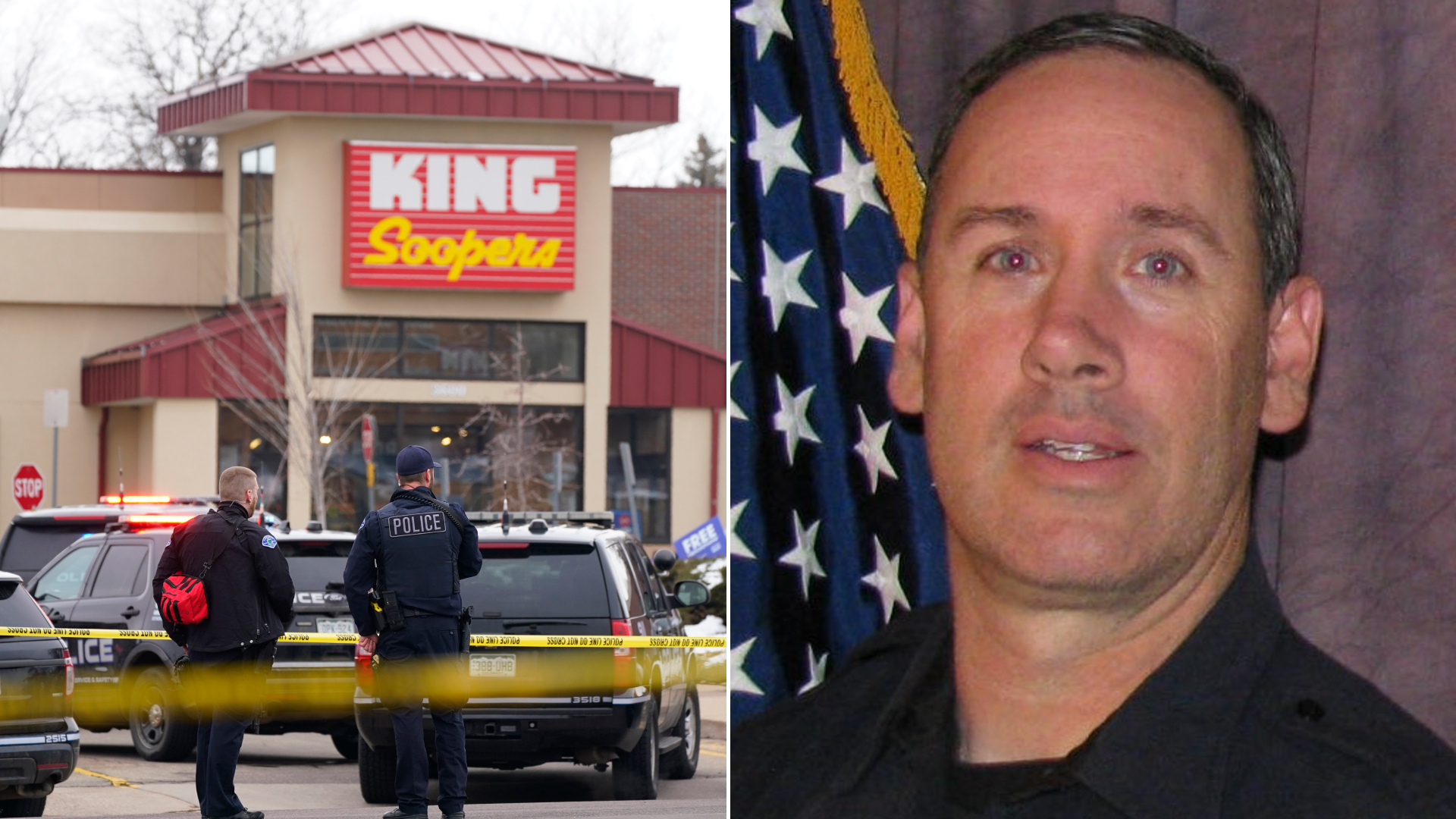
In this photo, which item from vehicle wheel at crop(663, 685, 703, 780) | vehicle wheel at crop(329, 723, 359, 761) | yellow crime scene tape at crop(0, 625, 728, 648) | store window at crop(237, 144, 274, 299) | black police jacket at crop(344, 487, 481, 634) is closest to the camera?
black police jacket at crop(344, 487, 481, 634)

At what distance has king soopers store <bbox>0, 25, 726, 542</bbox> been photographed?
36.1 metres

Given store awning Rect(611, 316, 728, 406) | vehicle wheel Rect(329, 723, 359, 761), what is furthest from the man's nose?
store awning Rect(611, 316, 728, 406)

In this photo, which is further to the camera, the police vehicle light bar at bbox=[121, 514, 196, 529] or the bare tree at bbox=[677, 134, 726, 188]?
the bare tree at bbox=[677, 134, 726, 188]

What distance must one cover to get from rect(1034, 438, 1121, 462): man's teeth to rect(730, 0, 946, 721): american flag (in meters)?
0.36

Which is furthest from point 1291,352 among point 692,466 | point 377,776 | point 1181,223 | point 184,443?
point 692,466

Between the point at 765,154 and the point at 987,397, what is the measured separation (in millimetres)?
626

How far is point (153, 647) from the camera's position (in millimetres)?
14203

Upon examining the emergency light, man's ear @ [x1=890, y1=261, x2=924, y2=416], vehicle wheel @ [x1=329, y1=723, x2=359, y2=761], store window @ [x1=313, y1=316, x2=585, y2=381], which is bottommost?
vehicle wheel @ [x1=329, y1=723, x2=359, y2=761]

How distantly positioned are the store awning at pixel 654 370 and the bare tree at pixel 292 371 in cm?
410

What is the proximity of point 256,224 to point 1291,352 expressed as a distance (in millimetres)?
35772

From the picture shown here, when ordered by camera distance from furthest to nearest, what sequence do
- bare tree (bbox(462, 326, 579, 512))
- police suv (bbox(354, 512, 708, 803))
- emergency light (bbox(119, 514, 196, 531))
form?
1. bare tree (bbox(462, 326, 579, 512))
2. emergency light (bbox(119, 514, 196, 531))
3. police suv (bbox(354, 512, 708, 803))

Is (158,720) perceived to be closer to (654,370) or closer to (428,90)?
(428,90)

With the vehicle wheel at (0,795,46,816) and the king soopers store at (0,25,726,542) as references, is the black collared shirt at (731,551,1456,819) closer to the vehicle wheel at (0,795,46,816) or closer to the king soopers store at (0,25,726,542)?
the vehicle wheel at (0,795,46,816)

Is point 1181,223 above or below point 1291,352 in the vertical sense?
above
